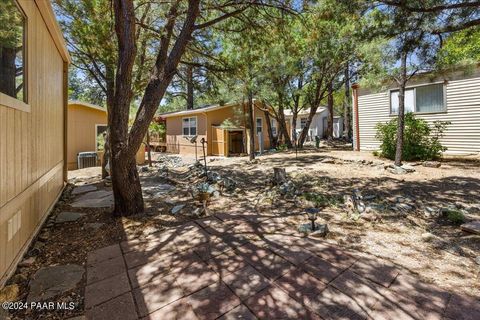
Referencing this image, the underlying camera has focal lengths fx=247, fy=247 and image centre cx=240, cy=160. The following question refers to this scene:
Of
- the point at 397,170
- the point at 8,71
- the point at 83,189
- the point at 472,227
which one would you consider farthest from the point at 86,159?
the point at 472,227

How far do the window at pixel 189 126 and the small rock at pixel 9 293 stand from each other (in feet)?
47.6

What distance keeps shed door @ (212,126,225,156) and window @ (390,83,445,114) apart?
9431mm

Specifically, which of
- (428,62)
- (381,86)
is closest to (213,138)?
(381,86)

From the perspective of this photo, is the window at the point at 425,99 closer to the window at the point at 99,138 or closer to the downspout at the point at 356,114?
the downspout at the point at 356,114

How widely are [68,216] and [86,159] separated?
28.3 feet

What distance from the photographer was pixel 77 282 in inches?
98.2

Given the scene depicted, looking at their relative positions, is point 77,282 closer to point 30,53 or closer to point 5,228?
point 5,228

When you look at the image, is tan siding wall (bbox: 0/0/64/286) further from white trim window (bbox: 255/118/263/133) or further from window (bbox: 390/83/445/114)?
white trim window (bbox: 255/118/263/133)

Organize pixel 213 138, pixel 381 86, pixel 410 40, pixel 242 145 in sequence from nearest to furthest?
pixel 410 40
pixel 381 86
pixel 213 138
pixel 242 145

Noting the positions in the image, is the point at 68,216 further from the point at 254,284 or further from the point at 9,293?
the point at 254,284

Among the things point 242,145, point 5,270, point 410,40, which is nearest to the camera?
point 5,270

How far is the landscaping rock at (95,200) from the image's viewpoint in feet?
16.5

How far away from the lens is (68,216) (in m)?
4.41

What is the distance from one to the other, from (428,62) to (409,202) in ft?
12.4
